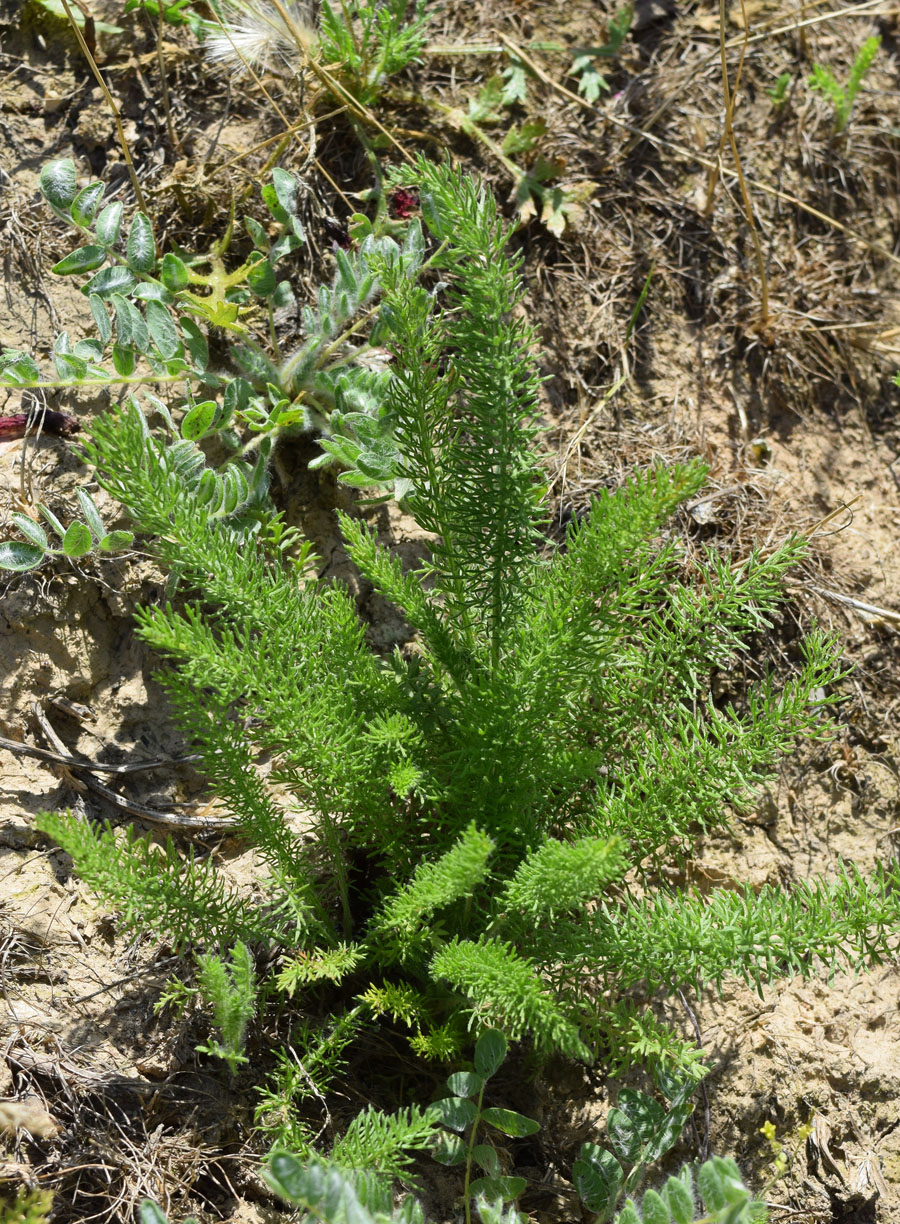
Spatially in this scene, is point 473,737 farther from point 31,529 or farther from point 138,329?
point 138,329

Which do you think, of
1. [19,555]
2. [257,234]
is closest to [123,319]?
[257,234]

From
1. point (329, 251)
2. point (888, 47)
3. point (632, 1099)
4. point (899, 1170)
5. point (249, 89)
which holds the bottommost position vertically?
point (899, 1170)

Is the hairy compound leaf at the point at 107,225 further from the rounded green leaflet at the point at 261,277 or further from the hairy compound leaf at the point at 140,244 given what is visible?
the rounded green leaflet at the point at 261,277

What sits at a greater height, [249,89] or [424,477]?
[249,89]

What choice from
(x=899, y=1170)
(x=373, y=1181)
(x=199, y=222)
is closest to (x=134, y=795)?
(x=373, y=1181)

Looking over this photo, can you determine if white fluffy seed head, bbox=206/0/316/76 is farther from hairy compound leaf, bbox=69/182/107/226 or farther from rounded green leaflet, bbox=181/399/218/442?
rounded green leaflet, bbox=181/399/218/442

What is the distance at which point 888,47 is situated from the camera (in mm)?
3703

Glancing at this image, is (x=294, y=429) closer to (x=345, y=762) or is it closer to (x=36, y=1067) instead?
(x=345, y=762)

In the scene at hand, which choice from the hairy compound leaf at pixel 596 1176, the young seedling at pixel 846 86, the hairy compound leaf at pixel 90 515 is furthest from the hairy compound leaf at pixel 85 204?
the young seedling at pixel 846 86

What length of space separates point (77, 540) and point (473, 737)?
0.90 meters

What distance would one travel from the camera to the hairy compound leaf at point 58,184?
2.28m

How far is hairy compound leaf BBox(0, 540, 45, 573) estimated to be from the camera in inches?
83.0

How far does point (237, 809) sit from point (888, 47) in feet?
11.8

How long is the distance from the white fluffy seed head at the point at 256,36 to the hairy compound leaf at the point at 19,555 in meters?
1.49
